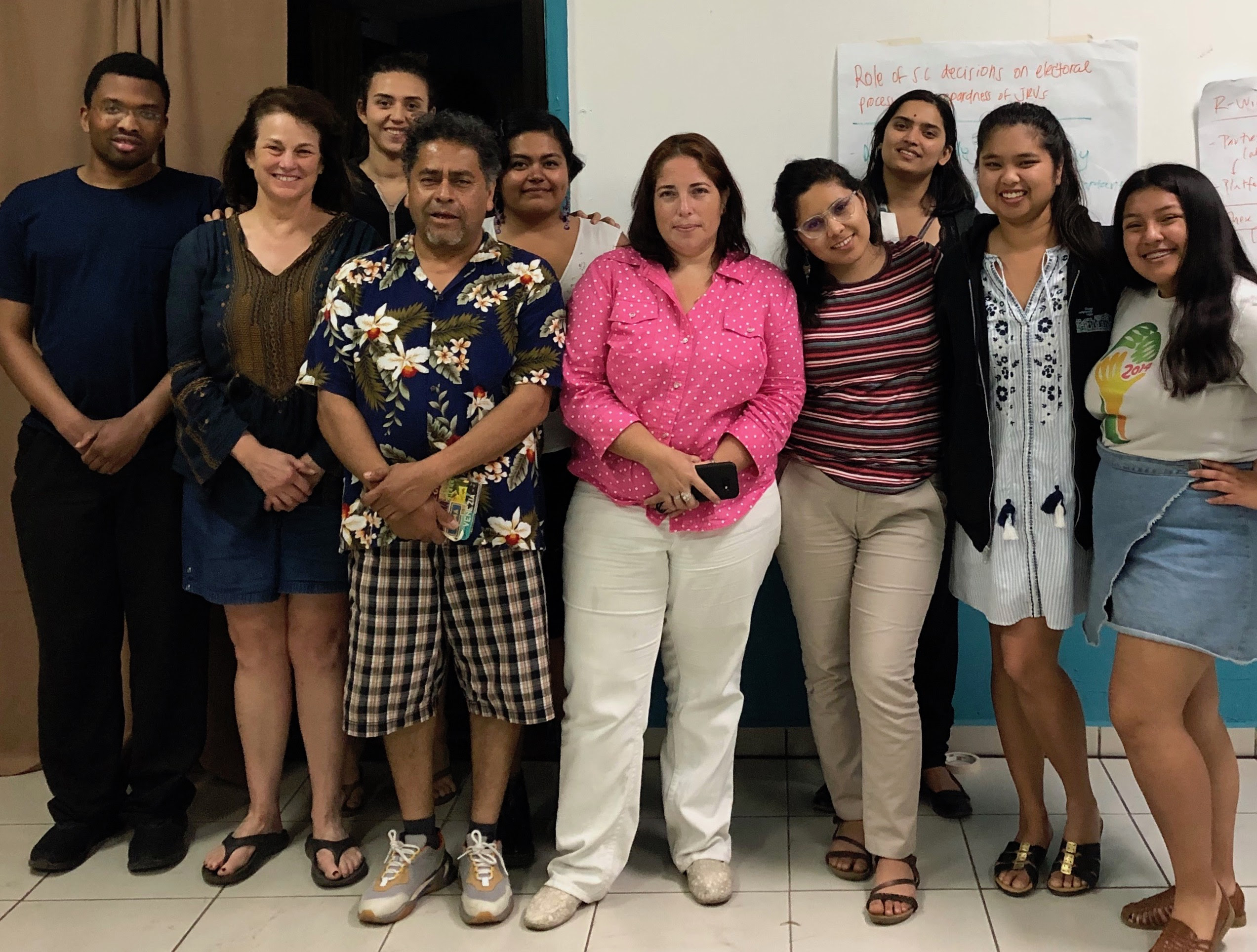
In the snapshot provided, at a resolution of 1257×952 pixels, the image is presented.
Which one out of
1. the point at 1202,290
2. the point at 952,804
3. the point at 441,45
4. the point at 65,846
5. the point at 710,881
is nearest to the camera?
the point at 1202,290

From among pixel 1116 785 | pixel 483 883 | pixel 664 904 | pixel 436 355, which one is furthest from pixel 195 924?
pixel 1116 785

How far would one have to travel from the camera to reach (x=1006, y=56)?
257 cm

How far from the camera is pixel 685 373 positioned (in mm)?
1991

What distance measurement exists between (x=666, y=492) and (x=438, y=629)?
539 mm

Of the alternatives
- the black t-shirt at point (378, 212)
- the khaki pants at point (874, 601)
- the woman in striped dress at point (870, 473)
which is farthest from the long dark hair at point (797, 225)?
the black t-shirt at point (378, 212)

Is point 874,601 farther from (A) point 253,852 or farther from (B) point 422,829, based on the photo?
(A) point 253,852

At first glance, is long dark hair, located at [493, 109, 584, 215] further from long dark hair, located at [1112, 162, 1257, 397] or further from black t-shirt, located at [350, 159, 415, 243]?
long dark hair, located at [1112, 162, 1257, 397]

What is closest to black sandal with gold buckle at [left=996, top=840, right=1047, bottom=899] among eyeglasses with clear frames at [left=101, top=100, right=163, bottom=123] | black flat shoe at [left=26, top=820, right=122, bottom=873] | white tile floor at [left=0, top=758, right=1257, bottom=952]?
white tile floor at [left=0, top=758, right=1257, bottom=952]

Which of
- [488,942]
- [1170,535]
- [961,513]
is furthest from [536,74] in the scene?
[488,942]

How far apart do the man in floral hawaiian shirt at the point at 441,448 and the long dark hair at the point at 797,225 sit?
481 millimetres

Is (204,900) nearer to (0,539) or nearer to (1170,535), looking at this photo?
(0,539)

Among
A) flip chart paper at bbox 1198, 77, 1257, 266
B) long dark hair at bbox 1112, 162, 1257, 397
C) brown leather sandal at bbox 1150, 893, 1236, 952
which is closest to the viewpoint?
long dark hair at bbox 1112, 162, 1257, 397

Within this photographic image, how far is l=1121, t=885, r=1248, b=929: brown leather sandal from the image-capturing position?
1970 mm

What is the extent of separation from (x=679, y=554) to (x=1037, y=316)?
→ 0.81m
